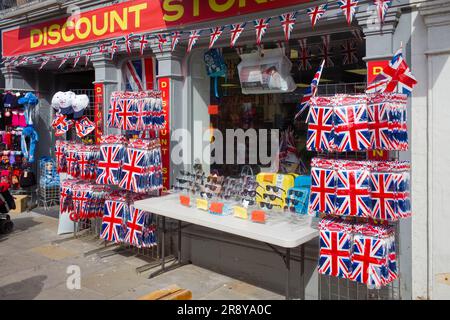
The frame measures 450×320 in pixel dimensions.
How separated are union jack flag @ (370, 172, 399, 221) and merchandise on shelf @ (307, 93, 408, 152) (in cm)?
27

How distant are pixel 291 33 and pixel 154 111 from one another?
2090 mm

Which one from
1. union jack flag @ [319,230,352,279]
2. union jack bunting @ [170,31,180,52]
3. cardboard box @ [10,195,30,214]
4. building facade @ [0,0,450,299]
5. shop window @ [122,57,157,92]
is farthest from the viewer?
cardboard box @ [10,195,30,214]

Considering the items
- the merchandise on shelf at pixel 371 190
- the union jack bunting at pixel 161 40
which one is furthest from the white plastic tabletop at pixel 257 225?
the union jack bunting at pixel 161 40

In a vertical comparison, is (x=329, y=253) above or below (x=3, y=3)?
below

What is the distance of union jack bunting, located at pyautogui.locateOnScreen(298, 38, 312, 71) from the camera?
18.1 feet

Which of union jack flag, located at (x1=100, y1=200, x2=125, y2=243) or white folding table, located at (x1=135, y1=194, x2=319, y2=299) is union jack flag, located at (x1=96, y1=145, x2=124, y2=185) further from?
white folding table, located at (x1=135, y1=194, x2=319, y2=299)

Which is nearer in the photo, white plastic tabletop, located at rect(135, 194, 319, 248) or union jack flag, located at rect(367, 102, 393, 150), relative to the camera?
union jack flag, located at rect(367, 102, 393, 150)

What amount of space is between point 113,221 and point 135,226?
1.40 feet

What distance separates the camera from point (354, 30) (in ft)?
16.3

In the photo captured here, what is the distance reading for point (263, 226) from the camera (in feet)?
14.5

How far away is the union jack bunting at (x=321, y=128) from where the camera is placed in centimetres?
406

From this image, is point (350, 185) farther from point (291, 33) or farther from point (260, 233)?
point (291, 33)

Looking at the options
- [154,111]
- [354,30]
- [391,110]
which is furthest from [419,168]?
[154,111]

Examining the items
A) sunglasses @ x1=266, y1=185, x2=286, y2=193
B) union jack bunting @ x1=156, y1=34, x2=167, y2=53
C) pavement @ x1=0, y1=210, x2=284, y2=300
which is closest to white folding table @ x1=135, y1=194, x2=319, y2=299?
sunglasses @ x1=266, y1=185, x2=286, y2=193
